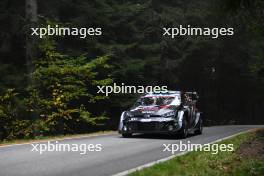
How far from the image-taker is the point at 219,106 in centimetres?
4984

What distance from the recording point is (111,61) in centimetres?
2914

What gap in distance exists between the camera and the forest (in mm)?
20375

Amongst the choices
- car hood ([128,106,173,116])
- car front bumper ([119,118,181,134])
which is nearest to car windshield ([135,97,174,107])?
car hood ([128,106,173,116])

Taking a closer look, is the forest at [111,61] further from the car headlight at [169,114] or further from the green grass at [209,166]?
the car headlight at [169,114]

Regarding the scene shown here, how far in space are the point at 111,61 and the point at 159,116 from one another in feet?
44.4

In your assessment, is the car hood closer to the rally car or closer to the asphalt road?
the rally car

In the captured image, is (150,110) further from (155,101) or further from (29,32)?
(29,32)

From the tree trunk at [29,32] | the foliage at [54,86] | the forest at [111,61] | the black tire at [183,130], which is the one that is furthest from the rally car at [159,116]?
the tree trunk at [29,32]

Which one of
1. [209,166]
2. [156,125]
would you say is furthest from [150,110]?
[209,166]

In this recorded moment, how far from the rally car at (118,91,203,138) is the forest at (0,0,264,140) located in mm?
2808

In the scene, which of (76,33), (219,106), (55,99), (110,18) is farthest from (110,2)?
(219,106)

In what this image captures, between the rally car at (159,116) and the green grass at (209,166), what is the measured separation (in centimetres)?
483

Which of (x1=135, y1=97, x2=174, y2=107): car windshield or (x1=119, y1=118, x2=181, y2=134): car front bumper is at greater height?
(x1=135, y1=97, x2=174, y2=107): car windshield

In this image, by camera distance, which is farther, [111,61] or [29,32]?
[111,61]
